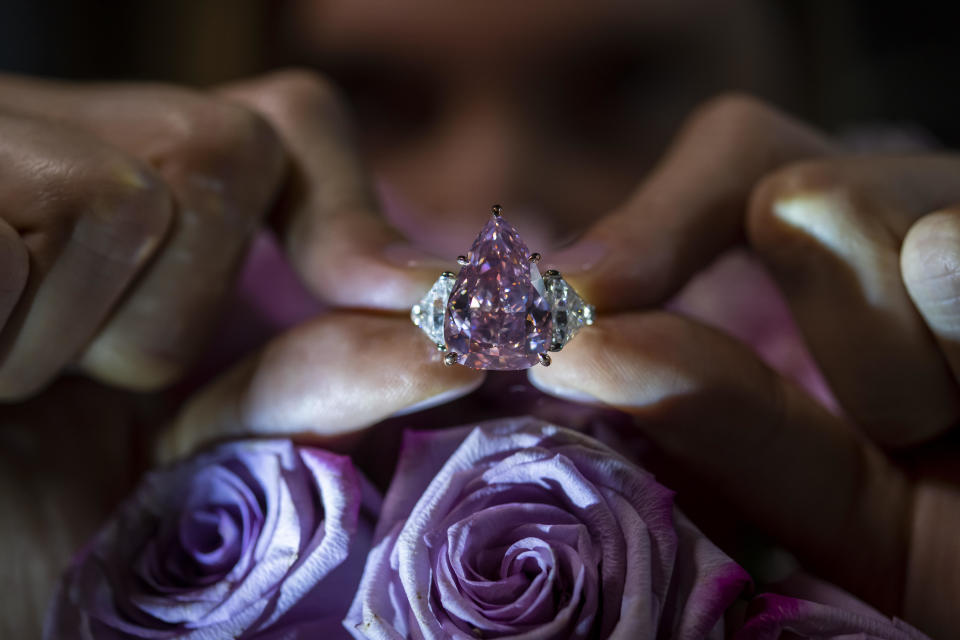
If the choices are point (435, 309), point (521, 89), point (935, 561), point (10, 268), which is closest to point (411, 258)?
point (435, 309)

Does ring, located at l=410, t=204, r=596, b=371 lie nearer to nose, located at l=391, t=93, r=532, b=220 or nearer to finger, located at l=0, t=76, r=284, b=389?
finger, located at l=0, t=76, r=284, b=389

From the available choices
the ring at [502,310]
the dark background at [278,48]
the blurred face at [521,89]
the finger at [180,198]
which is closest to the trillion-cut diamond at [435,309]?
the ring at [502,310]

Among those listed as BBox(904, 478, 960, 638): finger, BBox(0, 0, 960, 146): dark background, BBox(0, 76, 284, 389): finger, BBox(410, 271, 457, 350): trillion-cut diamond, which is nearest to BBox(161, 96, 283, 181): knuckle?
BBox(0, 76, 284, 389): finger

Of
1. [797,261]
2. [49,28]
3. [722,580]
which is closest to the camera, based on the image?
[722,580]

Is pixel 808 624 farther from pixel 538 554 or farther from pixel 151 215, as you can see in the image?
pixel 151 215

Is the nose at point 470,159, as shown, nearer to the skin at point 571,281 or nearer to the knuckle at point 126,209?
the skin at point 571,281

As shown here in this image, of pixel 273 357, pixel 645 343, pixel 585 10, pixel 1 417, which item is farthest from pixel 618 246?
pixel 585 10

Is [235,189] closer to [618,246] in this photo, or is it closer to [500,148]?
[618,246]
